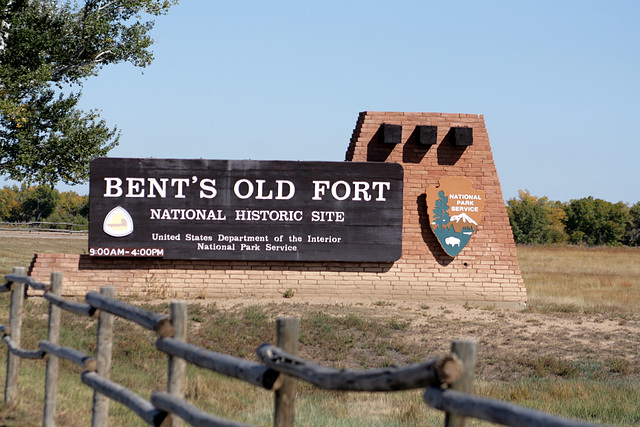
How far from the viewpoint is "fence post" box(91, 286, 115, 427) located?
7.13 metres

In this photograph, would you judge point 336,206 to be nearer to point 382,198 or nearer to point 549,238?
point 382,198

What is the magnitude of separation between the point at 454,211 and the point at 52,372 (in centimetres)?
1417

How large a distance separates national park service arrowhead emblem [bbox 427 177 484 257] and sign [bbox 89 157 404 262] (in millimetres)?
977

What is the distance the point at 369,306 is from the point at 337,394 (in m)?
7.75

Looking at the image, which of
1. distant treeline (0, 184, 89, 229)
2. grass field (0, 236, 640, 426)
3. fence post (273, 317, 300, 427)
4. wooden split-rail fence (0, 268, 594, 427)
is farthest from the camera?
distant treeline (0, 184, 89, 229)

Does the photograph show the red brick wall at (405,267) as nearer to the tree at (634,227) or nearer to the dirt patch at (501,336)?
the dirt patch at (501,336)

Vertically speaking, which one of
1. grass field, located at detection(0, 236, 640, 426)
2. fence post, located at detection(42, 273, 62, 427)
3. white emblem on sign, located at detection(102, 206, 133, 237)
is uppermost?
white emblem on sign, located at detection(102, 206, 133, 237)

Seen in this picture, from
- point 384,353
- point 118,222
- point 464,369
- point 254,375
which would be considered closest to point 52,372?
point 254,375

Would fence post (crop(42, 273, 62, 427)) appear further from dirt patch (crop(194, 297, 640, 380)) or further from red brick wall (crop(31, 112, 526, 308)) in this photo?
red brick wall (crop(31, 112, 526, 308))

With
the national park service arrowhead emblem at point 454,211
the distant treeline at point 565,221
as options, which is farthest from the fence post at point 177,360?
the distant treeline at point 565,221

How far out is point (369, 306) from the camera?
2008 cm

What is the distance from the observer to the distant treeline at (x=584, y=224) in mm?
100562

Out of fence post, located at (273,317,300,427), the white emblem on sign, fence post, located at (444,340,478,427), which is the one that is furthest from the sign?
fence post, located at (444,340,478,427)

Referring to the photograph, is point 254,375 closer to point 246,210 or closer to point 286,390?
point 286,390
